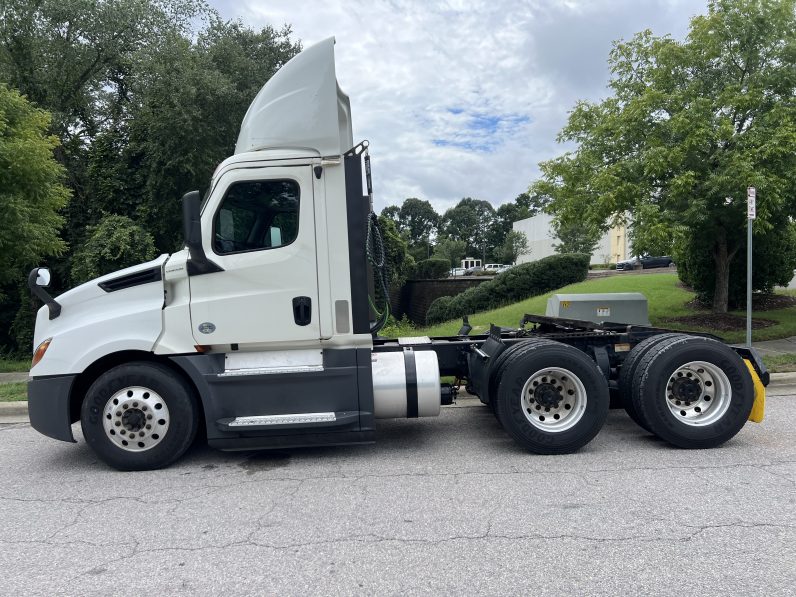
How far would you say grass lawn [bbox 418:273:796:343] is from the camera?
12.4m

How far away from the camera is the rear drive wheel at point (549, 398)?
5453 millimetres

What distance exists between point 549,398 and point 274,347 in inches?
102

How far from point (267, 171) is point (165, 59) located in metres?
15.0

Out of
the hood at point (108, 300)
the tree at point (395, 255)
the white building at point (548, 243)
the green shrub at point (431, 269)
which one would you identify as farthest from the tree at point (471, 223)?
the hood at point (108, 300)

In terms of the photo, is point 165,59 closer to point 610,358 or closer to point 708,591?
point 610,358

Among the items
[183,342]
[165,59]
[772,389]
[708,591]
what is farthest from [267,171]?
[165,59]

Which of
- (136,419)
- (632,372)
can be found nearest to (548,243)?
(632,372)

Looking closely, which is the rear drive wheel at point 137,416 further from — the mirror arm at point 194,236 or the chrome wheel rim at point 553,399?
the chrome wheel rim at point 553,399

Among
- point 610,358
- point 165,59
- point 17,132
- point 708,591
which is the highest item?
point 165,59

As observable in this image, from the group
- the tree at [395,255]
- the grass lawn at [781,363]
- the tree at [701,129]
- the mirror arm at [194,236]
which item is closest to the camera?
the mirror arm at [194,236]

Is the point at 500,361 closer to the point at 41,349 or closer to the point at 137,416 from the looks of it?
the point at 137,416

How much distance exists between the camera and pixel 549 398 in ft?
18.2

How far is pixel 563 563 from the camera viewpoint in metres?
3.45

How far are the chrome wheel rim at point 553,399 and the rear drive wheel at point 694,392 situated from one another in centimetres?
61
